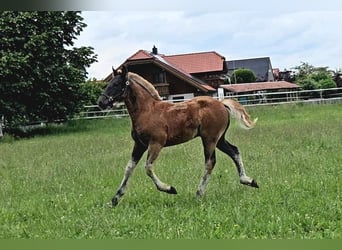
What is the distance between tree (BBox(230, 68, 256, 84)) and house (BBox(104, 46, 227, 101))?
2.3 inches

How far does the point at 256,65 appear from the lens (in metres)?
2.04

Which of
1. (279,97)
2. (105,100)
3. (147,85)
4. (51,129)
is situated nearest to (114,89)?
(105,100)

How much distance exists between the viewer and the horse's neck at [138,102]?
99.8 inches

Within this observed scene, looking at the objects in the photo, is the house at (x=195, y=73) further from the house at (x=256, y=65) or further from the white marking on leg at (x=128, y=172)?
the white marking on leg at (x=128, y=172)

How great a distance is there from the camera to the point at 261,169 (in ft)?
11.0

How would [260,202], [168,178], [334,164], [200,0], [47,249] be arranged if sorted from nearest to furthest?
[200,0] < [47,249] < [260,202] < [168,178] < [334,164]

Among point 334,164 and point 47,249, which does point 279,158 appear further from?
point 47,249

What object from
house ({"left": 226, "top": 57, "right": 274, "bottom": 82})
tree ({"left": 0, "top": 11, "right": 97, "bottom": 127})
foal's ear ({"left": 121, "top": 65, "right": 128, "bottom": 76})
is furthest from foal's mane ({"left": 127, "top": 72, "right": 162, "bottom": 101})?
tree ({"left": 0, "top": 11, "right": 97, "bottom": 127})

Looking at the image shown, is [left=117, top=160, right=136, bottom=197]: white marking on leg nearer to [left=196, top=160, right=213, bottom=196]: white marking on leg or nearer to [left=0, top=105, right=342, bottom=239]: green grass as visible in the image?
[left=0, top=105, right=342, bottom=239]: green grass

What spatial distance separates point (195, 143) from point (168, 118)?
2.14 metres

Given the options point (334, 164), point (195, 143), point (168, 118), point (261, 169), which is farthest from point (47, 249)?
point (195, 143)

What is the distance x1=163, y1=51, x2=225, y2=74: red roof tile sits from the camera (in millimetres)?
2053

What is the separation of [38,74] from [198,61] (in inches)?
115

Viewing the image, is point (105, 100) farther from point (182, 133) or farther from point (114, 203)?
point (114, 203)
